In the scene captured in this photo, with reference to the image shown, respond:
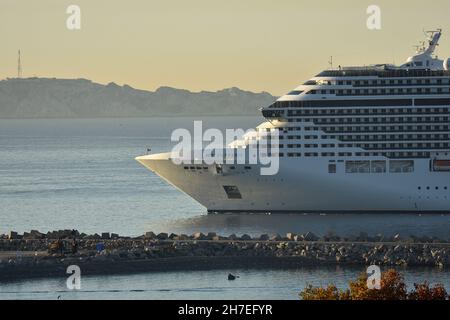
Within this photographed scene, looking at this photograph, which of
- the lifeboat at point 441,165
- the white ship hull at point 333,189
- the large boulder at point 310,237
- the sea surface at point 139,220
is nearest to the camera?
the sea surface at point 139,220

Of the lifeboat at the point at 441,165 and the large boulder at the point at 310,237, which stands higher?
the lifeboat at the point at 441,165

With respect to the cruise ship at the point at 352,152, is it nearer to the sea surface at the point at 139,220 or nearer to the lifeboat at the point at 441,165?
the lifeboat at the point at 441,165

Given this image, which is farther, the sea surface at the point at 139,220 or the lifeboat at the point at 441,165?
the lifeboat at the point at 441,165

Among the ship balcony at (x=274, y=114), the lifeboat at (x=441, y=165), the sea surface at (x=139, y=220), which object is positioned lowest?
the sea surface at (x=139, y=220)

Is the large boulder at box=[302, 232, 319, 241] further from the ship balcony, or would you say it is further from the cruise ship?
the ship balcony

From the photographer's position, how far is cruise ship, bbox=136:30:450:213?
6806 centimetres

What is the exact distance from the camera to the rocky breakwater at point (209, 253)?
167ft

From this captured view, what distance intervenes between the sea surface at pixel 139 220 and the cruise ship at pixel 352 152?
1.00 meters

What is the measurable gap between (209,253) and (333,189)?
16.3m

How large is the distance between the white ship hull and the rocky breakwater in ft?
39.2

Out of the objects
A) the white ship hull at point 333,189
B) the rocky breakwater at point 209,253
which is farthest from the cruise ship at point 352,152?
the rocky breakwater at point 209,253

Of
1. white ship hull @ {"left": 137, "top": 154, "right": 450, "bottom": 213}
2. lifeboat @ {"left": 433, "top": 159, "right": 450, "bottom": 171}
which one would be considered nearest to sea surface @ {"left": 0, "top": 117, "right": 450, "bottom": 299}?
white ship hull @ {"left": 137, "top": 154, "right": 450, "bottom": 213}

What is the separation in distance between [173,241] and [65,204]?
79.8 ft
